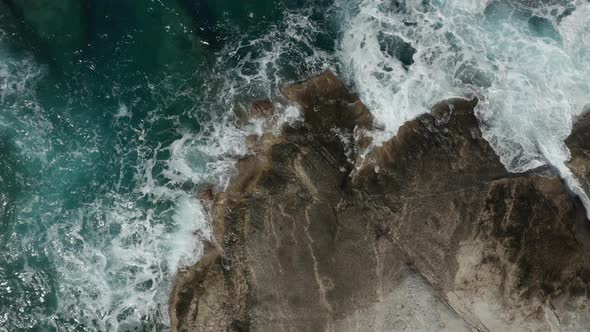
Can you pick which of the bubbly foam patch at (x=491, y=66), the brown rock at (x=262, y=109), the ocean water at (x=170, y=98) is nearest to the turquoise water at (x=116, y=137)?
the ocean water at (x=170, y=98)

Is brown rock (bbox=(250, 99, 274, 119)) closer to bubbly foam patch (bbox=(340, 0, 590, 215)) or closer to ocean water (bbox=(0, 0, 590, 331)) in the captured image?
ocean water (bbox=(0, 0, 590, 331))

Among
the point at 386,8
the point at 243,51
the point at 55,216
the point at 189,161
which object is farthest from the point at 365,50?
the point at 55,216

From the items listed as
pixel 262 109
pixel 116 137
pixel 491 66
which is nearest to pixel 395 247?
pixel 262 109

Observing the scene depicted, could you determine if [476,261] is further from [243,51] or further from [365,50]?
[243,51]

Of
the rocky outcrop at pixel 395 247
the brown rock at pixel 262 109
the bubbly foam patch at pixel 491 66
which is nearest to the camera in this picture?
the rocky outcrop at pixel 395 247

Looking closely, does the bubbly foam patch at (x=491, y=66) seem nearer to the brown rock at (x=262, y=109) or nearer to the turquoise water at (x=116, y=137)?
the turquoise water at (x=116, y=137)

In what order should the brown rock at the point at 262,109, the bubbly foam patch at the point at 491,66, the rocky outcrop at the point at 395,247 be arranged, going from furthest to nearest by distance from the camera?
the brown rock at the point at 262,109 → the bubbly foam patch at the point at 491,66 → the rocky outcrop at the point at 395,247

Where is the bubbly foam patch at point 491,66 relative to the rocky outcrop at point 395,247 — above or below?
above
